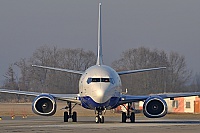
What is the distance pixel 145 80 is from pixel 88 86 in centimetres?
7852

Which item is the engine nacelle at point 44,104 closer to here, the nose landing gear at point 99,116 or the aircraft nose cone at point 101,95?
the nose landing gear at point 99,116

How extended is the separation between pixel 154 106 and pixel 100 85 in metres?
4.72

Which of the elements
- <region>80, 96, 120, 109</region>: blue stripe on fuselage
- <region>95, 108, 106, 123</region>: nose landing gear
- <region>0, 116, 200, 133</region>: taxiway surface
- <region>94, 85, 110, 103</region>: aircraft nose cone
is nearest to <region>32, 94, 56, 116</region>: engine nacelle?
<region>80, 96, 120, 109</region>: blue stripe on fuselage

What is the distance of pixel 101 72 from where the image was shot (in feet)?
125

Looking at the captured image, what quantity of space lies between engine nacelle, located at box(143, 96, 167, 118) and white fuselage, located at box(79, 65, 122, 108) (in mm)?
2178

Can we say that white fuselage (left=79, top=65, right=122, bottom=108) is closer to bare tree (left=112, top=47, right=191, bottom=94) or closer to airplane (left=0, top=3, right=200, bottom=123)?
airplane (left=0, top=3, right=200, bottom=123)

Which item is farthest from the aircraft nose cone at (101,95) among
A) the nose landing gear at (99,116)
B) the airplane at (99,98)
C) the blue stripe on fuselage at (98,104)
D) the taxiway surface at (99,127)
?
the taxiway surface at (99,127)

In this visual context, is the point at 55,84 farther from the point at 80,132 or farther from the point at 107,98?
the point at 80,132

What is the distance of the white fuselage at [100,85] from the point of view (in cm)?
3722

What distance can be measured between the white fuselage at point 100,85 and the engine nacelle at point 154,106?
2.18 metres

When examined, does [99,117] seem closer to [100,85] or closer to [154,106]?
[100,85]

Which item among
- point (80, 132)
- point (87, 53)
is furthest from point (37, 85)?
point (80, 132)

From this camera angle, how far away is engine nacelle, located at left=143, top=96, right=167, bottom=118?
40062 millimetres

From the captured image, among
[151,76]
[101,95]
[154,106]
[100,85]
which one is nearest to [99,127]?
[101,95]
